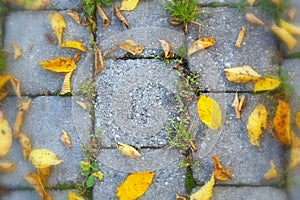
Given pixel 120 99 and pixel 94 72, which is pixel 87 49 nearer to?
pixel 94 72

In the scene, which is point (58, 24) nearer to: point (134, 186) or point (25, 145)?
point (25, 145)

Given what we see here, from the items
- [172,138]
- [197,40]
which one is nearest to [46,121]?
[172,138]

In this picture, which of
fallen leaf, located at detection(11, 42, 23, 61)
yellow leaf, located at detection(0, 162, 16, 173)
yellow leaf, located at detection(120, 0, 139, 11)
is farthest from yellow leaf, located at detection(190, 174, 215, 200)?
fallen leaf, located at detection(11, 42, 23, 61)

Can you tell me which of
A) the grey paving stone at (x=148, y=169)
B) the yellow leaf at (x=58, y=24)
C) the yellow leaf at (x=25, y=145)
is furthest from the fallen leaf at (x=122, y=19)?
the yellow leaf at (x=25, y=145)

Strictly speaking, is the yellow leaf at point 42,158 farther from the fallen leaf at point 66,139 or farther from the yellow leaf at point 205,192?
the yellow leaf at point 205,192

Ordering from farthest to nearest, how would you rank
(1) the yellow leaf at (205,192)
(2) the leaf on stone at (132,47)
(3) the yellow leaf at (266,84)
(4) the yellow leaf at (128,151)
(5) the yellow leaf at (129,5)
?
(5) the yellow leaf at (129,5) < (2) the leaf on stone at (132,47) < (3) the yellow leaf at (266,84) < (4) the yellow leaf at (128,151) < (1) the yellow leaf at (205,192)

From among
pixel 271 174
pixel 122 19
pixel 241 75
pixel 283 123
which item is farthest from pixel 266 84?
pixel 122 19
